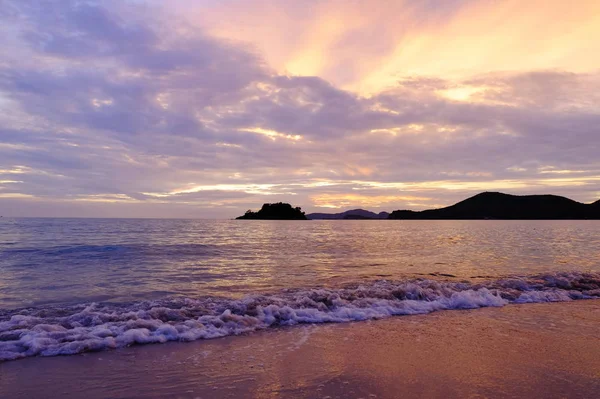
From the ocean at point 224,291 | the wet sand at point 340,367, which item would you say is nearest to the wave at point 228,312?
the ocean at point 224,291

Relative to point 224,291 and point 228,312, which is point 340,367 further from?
point 224,291

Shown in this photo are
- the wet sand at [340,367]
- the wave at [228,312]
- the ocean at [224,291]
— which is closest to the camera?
the wet sand at [340,367]

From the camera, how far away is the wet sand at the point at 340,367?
18.4ft

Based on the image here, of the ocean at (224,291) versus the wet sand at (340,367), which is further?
the ocean at (224,291)

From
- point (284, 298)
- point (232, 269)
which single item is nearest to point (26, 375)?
point (284, 298)

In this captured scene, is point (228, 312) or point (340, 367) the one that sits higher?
point (228, 312)

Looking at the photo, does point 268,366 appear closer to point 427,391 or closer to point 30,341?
point 427,391

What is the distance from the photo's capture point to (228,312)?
972 centimetres

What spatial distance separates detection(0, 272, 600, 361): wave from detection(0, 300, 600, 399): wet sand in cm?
53

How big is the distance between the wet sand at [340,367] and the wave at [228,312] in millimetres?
531

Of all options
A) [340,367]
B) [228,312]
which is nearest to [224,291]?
[228,312]

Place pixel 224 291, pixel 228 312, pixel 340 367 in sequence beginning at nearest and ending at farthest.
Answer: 1. pixel 340 367
2. pixel 228 312
3. pixel 224 291

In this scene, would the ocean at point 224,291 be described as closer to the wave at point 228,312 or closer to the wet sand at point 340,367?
the wave at point 228,312

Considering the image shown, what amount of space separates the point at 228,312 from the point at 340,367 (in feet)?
13.2
